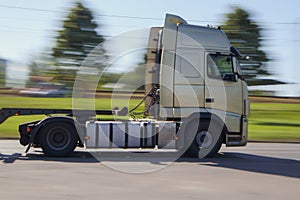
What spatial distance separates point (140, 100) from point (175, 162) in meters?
2.90

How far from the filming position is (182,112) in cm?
1485

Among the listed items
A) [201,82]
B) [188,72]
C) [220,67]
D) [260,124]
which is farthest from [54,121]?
[260,124]

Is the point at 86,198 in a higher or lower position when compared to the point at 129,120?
lower

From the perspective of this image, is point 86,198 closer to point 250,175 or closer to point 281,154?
point 250,175

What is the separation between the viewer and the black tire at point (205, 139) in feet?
49.0

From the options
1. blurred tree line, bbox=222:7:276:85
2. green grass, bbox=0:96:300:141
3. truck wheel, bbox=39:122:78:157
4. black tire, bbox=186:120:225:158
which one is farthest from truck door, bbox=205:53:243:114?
blurred tree line, bbox=222:7:276:85

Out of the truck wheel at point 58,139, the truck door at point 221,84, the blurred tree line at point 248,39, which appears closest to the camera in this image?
the truck wheel at point 58,139

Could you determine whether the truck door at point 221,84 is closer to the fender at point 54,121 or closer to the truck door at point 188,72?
the truck door at point 188,72

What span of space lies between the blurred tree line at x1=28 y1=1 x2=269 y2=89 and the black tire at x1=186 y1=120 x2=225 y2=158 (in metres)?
45.0

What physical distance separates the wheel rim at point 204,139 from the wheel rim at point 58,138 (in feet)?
11.6

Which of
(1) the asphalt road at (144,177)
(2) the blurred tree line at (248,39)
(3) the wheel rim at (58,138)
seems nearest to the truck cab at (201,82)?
(1) the asphalt road at (144,177)

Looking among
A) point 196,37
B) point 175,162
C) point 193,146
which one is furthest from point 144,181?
point 196,37

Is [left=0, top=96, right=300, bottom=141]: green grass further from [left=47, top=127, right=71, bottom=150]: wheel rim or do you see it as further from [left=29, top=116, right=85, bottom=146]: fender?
[left=47, top=127, right=71, bottom=150]: wheel rim

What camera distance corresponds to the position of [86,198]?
9109 millimetres
